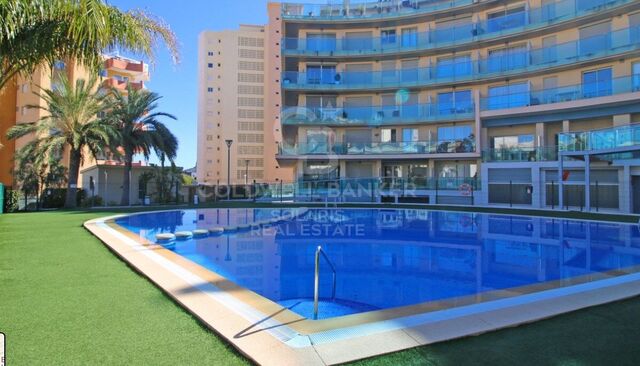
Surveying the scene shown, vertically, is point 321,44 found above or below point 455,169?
above

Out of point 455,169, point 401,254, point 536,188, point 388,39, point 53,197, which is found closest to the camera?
point 401,254

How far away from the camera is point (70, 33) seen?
8.57 metres

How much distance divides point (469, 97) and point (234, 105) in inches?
1847

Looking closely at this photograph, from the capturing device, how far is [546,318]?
458 centimetres

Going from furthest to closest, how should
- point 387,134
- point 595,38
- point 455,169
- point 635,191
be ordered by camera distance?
1. point 387,134
2. point 455,169
3. point 595,38
4. point 635,191

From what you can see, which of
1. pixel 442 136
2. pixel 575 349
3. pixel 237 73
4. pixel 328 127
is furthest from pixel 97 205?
pixel 237 73

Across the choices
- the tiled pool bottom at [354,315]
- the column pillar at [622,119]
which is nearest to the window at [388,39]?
the column pillar at [622,119]

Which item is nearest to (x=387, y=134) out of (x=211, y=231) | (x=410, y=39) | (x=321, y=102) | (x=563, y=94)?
(x=321, y=102)

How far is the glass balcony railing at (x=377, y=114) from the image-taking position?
94.1 ft

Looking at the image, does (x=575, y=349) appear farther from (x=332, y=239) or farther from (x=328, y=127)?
(x=328, y=127)

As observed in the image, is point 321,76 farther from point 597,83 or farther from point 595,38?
point 597,83

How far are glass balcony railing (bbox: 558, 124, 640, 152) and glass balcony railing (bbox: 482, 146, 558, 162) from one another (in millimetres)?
1935

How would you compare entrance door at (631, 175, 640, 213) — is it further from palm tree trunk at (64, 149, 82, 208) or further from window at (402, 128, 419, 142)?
palm tree trunk at (64, 149, 82, 208)

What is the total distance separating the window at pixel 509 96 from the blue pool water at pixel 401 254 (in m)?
10.4
